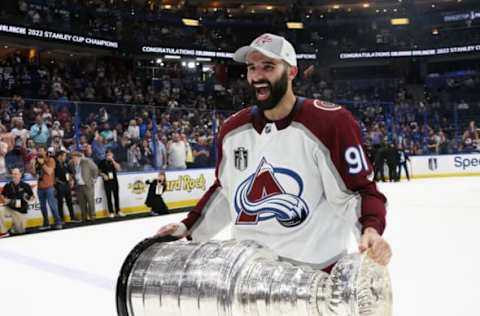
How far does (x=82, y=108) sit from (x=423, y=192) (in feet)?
24.8

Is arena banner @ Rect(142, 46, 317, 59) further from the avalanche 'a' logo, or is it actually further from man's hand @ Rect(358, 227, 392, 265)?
man's hand @ Rect(358, 227, 392, 265)

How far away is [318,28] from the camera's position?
3020 cm

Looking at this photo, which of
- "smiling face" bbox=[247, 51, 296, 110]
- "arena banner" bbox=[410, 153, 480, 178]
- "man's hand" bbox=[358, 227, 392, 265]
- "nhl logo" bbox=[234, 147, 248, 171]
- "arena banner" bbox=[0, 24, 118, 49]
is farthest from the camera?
"arena banner" bbox=[410, 153, 480, 178]

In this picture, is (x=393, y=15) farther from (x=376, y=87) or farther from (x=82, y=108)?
(x=82, y=108)

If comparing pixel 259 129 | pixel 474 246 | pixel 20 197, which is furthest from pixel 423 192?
pixel 259 129

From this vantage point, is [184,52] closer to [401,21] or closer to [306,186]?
[401,21]

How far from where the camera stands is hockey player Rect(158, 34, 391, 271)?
1.79 metres

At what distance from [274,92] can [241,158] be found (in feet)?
0.90

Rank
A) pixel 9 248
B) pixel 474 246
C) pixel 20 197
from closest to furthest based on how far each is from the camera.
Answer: pixel 474 246 → pixel 9 248 → pixel 20 197

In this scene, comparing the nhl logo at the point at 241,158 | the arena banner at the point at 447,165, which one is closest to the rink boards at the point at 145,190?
the nhl logo at the point at 241,158

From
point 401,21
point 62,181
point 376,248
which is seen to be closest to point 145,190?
point 62,181

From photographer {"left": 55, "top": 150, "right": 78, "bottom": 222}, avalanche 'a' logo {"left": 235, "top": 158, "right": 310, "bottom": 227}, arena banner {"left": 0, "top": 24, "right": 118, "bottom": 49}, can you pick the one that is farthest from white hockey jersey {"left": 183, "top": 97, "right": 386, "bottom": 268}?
arena banner {"left": 0, "top": 24, "right": 118, "bottom": 49}

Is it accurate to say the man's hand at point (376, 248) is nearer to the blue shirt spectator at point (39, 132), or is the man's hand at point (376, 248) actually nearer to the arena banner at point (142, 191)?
the arena banner at point (142, 191)

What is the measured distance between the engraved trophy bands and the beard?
0.58 meters
